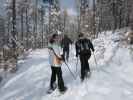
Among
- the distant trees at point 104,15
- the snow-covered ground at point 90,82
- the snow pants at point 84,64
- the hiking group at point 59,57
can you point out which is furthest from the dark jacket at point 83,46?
the distant trees at point 104,15

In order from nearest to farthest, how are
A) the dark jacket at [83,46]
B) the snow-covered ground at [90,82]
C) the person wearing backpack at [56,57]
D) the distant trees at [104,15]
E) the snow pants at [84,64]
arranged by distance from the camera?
the snow-covered ground at [90,82]
the person wearing backpack at [56,57]
the dark jacket at [83,46]
the snow pants at [84,64]
the distant trees at [104,15]

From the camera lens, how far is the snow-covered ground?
1343cm

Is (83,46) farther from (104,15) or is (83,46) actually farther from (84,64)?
(104,15)

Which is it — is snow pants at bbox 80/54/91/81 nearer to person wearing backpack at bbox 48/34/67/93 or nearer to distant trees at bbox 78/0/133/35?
person wearing backpack at bbox 48/34/67/93

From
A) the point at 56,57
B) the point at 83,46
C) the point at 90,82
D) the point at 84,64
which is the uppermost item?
the point at 83,46

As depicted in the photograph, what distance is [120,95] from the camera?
12.9m

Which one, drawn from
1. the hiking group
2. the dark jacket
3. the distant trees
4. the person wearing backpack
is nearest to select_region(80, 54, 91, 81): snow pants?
the hiking group

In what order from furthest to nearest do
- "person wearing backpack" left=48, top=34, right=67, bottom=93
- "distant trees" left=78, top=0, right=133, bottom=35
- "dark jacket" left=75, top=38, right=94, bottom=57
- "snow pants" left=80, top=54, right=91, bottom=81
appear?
"distant trees" left=78, top=0, right=133, bottom=35, "snow pants" left=80, top=54, right=91, bottom=81, "dark jacket" left=75, top=38, right=94, bottom=57, "person wearing backpack" left=48, top=34, right=67, bottom=93

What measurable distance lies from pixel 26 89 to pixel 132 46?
912 cm

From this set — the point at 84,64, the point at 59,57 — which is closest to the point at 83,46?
the point at 84,64

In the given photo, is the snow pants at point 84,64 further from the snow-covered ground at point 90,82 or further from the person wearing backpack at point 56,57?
the person wearing backpack at point 56,57

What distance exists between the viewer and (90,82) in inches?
585

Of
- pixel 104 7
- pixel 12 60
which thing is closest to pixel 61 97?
pixel 12 60

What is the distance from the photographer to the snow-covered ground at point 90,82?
1343 cm
